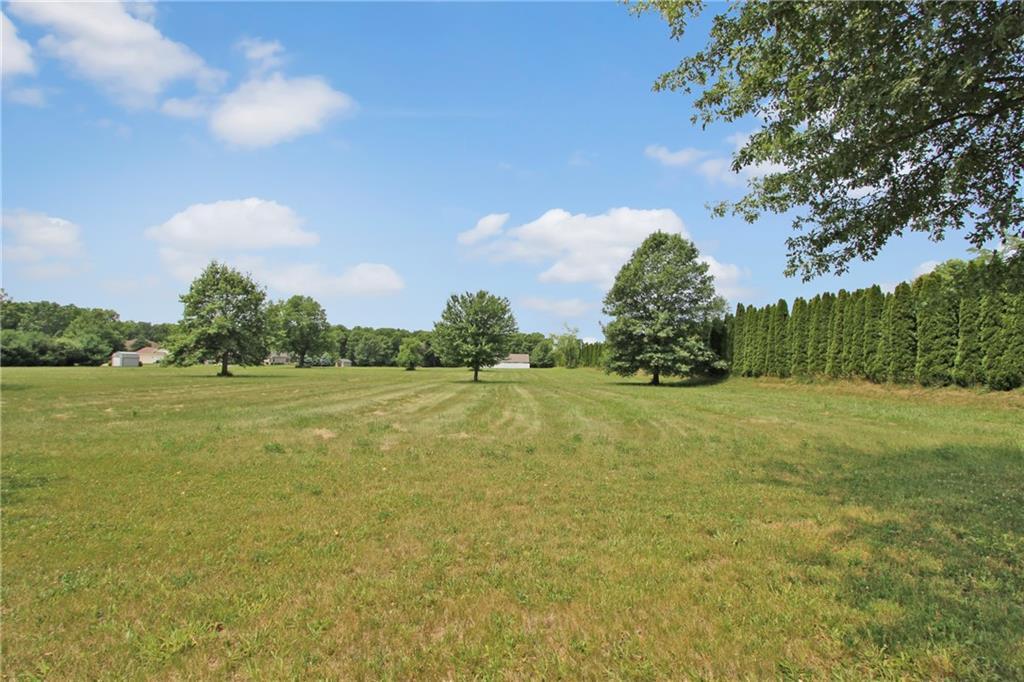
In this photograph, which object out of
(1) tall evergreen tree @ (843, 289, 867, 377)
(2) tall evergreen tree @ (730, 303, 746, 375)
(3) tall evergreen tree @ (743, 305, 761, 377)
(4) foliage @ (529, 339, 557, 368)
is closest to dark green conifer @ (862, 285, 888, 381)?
(1) tall evergreen tree @ (843, 289, 867, 377)

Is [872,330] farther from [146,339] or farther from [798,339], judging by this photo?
[146,339]

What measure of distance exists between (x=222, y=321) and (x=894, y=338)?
4789 centimetres

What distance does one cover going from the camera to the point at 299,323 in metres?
82.2

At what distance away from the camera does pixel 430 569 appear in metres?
4.57

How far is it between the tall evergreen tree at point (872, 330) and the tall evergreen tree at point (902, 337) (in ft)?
3.28

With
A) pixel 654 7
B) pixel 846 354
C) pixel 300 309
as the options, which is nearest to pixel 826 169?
pixel 654 7

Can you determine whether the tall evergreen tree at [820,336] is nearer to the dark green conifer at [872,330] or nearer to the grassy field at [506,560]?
the dark green conifer at [872,330]

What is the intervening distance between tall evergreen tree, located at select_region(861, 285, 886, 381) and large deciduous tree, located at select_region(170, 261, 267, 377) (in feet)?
153

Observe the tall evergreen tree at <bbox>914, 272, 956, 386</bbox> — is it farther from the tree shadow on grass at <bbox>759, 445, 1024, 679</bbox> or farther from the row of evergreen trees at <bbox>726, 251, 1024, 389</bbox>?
the tree shadow on grass at <bbox>759, 445, 1024, 679</bbox>

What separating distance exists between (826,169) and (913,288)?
25.5 meters

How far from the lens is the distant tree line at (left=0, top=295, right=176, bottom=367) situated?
6656cm

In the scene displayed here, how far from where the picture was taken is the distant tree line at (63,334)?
2621 inches

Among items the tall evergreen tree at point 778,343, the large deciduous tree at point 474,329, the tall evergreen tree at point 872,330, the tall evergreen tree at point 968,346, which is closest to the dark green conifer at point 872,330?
the tall evergreen tree at point 872,330

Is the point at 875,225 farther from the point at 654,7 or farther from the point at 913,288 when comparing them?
the point at 913,288
